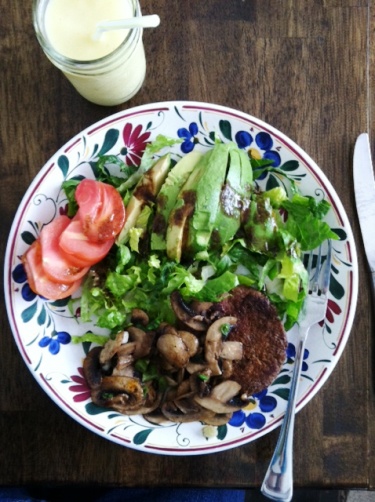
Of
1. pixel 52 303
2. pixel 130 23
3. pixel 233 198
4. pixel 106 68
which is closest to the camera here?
pixel 130 23

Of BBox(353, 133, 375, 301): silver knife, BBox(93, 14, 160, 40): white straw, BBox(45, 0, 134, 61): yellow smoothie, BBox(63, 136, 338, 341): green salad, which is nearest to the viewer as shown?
BBox(93, 14, 160, 40): white straw

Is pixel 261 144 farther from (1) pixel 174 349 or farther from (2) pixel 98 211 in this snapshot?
(1) pixel 174 349

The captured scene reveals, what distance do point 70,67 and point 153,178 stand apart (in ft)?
1.12

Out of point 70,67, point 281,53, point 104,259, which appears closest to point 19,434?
point 104,259

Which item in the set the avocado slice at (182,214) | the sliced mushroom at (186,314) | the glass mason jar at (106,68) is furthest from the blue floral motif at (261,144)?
the sliced mushroom at (186,314)

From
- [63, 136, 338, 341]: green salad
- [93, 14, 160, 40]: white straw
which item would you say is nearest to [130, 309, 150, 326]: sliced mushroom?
[63, 136, 338, 341]: green salad

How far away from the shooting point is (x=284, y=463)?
1.47 metres

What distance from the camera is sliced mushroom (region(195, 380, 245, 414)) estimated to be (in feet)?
4.83

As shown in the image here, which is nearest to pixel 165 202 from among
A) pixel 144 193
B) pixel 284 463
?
pixel 144 193

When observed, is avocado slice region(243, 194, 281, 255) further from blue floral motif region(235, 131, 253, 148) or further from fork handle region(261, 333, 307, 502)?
fork handle region(261, 333, 307, 502)

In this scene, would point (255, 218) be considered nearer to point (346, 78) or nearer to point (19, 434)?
point (346, 78)

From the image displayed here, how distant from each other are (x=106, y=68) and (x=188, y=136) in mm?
303

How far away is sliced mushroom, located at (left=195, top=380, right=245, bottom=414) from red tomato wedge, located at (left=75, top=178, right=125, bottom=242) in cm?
48

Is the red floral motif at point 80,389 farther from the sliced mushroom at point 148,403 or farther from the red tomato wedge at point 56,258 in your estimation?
→ the red tomato wedge at point 56,258
